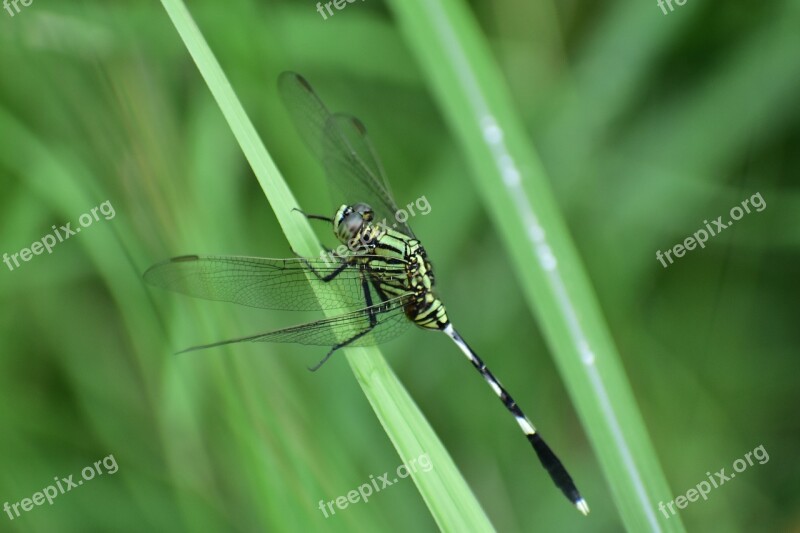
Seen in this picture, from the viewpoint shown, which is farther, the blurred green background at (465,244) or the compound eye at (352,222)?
the blurred green background at (465,244)

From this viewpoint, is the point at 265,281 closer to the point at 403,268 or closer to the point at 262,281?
the point at 262,281

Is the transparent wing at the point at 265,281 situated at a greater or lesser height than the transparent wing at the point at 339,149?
lesser

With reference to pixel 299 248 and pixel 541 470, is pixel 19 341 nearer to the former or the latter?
pixel 299 248

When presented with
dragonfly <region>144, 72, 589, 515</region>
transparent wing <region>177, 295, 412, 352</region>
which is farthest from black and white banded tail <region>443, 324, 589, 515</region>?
transparent wing <region>177, 295, 412, 352</region>

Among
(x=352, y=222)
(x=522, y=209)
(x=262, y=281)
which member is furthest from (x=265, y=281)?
(x=522, y=209)

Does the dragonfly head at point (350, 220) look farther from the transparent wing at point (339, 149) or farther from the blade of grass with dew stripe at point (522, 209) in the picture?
the blade of grass with dew stripe at point (522, 209)

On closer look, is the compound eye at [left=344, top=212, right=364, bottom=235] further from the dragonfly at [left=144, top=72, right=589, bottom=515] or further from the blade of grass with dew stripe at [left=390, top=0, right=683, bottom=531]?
the blade of grass with dew stripe at [left=390, top=0, right=683, bottom=531]

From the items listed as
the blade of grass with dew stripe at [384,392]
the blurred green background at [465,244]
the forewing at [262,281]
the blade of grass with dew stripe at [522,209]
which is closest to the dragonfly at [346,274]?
the forewing at [262,281]
